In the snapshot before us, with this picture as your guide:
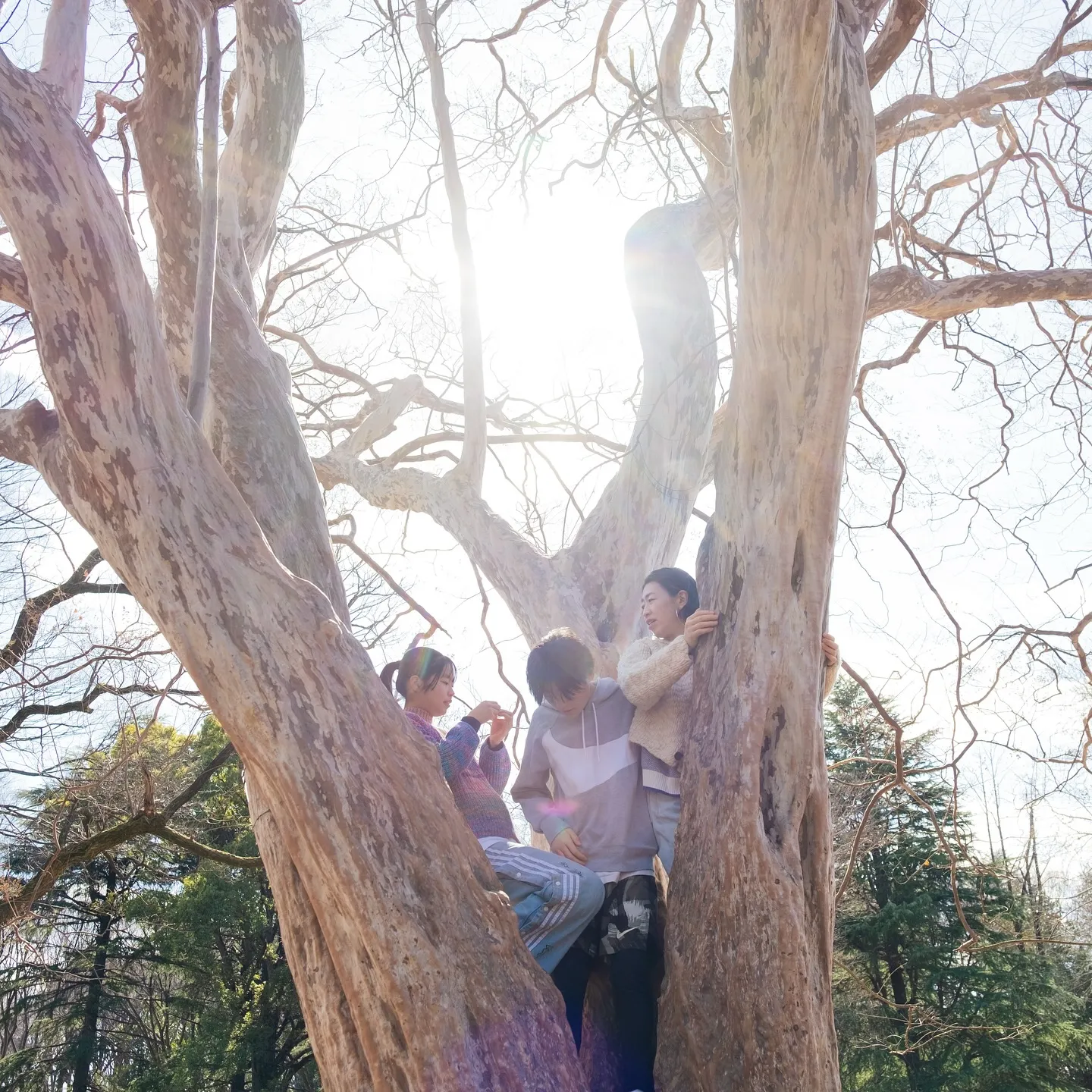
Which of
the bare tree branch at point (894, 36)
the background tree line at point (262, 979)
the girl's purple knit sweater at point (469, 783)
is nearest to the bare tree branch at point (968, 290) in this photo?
the bare tree branch at point (894, 36)

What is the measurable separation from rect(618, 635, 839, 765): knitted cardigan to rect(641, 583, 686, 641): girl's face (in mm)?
96

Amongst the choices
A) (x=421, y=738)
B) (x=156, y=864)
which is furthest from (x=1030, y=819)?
(x=156, y=864)

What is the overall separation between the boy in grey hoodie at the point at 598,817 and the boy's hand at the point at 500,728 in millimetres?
82

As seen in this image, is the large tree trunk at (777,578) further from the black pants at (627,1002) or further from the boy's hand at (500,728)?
the boy's hand at (500,728)

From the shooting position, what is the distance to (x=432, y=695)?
9.51 ft

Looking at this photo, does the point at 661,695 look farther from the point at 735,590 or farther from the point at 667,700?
the point at 735,590

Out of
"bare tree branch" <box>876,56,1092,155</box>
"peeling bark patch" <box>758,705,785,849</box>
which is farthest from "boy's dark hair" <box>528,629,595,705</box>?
"bare tree branch" <box>876,56,1092,155</box>

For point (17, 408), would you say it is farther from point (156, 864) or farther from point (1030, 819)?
point (156, 864)

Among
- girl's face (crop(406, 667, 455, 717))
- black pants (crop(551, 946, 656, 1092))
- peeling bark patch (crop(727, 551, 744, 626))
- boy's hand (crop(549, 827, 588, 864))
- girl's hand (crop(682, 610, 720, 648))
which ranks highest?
peeling bark patch (crop(727, 551, 744, 626))

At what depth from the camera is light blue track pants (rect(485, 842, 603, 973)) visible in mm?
2361

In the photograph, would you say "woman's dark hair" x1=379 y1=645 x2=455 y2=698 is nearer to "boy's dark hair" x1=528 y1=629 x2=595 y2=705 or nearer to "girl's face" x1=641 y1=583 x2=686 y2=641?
"boy's dark hair" x1=528 y1=629 x2=595 y2=705

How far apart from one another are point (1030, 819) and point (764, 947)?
599cm

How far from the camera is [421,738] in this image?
2.18m

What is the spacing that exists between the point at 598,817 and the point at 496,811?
31 cm
